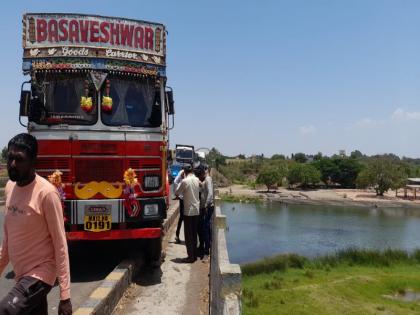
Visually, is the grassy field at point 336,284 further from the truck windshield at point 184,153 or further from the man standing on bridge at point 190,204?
the man standing on bridge at point 190,204

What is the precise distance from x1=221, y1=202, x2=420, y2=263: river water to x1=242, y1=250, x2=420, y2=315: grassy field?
22.6 ft

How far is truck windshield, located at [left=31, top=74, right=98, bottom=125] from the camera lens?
679 centimetres

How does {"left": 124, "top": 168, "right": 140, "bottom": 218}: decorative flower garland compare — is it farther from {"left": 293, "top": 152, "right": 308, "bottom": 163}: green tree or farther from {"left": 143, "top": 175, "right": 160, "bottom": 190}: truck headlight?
{"left": 293, "top": 152, "right": 308, "bottom": 163}: green tree

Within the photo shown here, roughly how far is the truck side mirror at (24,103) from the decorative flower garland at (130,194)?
5.95 feet

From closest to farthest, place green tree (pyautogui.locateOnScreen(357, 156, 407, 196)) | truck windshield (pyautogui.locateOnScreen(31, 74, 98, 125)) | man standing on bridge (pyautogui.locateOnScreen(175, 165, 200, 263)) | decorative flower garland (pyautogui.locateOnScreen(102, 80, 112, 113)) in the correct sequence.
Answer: truck windshield (pyautogui.locateOnScreen(31, 74, 98, 125)) < decorative flower garland (pyautogui.locateOnScreen(102, 80, 112, 113)) < man standing on bridge (pyautogui.locateOnScreen(175, 165, 200, 263)) < green tree (pyautogui.locateOnScreen(357, 156, 407, 196))

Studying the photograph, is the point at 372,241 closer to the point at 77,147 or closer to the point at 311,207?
the point at 311,207

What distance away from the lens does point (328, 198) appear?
78.2m

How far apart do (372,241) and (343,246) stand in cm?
423

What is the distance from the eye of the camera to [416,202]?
75.5 metres

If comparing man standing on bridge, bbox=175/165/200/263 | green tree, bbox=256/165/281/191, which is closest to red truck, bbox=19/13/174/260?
man standing on bridge, bbox=175/165/200/263

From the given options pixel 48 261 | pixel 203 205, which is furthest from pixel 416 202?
pixel 48 261

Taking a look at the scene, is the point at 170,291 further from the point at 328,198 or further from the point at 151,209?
the point at 328,198

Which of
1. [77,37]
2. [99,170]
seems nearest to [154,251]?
[99,170]

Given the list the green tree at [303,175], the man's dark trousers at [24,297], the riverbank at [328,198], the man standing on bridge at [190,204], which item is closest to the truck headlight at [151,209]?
the man standing on bridge at [190,204]
